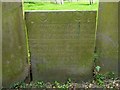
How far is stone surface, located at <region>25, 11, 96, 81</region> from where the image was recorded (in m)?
3.38

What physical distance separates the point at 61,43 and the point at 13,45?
1.65 ft

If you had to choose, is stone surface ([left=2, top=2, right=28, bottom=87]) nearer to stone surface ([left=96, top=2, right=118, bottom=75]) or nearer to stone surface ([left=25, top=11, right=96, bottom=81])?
stone surface ([left=25, top=11, right=96, bottom=81])

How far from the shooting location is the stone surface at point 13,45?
3.33 metres

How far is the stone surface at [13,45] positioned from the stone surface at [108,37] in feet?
2.69

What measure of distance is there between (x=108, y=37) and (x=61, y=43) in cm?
51

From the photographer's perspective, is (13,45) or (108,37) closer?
(13,45)

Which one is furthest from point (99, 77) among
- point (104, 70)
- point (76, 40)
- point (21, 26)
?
point (21, 26)

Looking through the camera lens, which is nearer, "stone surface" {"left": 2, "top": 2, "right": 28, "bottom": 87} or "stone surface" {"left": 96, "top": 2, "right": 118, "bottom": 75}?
"stone surface" {"left": 2, "top": 2, "right": 28, "bottom": 87}

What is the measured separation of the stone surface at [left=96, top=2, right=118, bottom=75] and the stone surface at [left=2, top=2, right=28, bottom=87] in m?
0.82

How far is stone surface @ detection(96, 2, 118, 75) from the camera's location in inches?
136

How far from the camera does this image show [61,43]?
348 centimetres

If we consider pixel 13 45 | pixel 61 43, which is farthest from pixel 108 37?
pixel 13 45

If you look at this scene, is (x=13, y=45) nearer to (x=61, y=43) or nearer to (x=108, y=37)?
(x=61, y=43)

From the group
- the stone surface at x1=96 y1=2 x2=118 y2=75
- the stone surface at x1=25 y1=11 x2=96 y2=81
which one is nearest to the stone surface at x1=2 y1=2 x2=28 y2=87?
the stone surface at x1=25 y1=11 x2=96 y2=81
